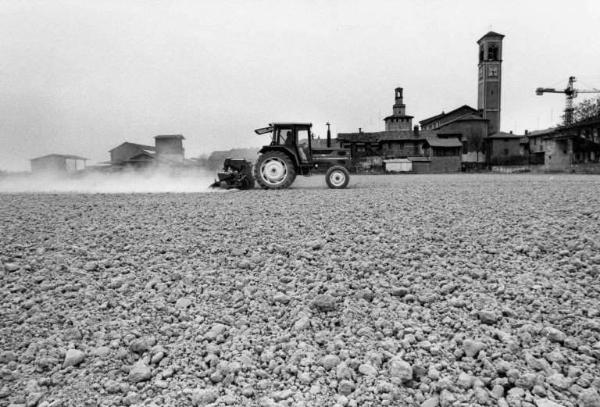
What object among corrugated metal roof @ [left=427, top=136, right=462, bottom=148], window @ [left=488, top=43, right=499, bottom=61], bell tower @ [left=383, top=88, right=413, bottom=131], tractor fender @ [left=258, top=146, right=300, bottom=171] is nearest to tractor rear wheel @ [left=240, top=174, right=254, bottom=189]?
tractor fender @ [left=258, top=146, right=300, bottom=171]

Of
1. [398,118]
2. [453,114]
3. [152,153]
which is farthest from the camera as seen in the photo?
[398,118]

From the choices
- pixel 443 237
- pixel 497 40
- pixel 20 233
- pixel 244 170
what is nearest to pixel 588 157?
pixel 497 40

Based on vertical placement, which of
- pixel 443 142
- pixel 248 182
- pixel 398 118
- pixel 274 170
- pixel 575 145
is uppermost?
pixel 398 118

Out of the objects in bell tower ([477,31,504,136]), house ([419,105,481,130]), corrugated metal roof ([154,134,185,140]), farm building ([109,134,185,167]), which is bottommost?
farm building ([109,134,185,167])

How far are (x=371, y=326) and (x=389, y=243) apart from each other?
1.97 m

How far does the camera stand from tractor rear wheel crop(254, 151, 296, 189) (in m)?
12.8

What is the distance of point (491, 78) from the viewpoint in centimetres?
7838

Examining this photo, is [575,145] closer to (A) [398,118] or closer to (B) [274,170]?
(A) [398,118]

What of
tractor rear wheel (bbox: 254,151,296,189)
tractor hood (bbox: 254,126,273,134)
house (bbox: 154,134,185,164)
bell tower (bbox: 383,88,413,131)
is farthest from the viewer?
bell tower (bbox: 383,88,413,131)

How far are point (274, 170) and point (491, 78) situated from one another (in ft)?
260

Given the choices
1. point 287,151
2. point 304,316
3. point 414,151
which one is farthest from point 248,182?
point 414,151

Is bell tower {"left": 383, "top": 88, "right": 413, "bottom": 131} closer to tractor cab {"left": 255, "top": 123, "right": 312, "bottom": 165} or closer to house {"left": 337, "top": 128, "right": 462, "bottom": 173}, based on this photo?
house {"left": 337, "top": 128, "right": 462, "bottom": 173}

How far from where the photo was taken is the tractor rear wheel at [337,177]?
43.6 ft

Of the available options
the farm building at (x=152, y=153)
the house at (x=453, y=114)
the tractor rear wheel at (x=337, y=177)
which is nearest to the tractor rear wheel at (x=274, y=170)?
the tractor rear wheel at (x=337, y=177)
